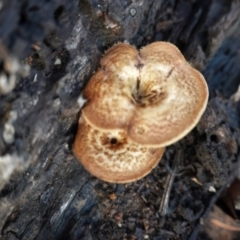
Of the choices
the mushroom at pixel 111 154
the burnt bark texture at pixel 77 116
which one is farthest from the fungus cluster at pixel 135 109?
the burnt bark texture at pixel 77 116

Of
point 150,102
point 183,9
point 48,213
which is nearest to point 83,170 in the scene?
point 48,213

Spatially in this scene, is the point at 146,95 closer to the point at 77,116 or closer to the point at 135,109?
the point at 135,109

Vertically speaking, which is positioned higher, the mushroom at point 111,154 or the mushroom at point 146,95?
the mushroom at point 146,95

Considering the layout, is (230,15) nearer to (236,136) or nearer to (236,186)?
(236,136)

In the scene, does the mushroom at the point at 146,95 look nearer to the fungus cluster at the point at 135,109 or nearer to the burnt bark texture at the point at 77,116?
the fungus cluster at the point at 135,109

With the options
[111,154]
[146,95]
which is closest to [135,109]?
[146,95]
